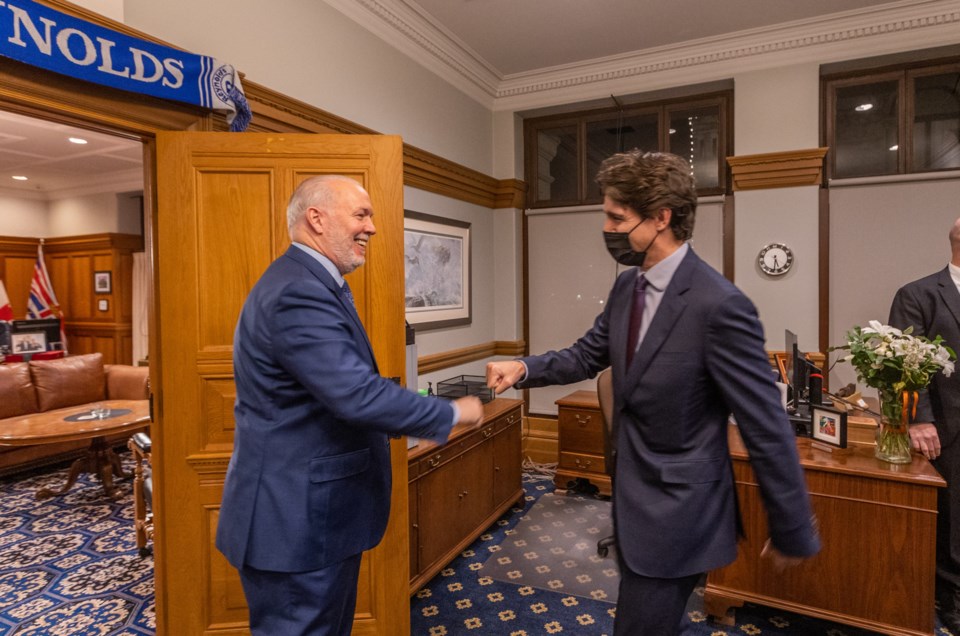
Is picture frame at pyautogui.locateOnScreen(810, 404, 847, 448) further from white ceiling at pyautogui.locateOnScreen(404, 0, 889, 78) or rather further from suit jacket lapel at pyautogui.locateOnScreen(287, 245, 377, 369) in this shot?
white ceiling at pyautogui.locateOnScreen(404, 0, 889, 78)

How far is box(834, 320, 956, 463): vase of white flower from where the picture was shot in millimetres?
2496

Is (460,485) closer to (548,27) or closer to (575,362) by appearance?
(575,362)

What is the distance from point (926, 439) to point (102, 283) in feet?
30.1

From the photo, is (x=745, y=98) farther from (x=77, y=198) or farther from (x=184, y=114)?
(x=77, y=198)

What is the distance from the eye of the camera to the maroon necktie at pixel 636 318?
1524 millimetres

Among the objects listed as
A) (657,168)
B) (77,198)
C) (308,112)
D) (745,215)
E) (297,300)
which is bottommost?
(297,300)

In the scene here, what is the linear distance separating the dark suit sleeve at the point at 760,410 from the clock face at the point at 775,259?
3514 mm

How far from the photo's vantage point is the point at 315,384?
148 centimetres

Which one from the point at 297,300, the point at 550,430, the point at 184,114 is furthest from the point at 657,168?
the point at 550,430

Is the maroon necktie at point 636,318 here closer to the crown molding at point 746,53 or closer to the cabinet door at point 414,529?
the cabinet door at point 414,529

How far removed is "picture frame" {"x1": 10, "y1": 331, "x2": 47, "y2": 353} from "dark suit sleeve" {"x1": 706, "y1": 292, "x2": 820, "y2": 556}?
7.93 metres

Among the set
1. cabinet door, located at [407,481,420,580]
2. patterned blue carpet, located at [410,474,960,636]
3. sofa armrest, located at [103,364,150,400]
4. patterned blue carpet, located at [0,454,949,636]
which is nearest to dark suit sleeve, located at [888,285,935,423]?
patterned blue carpet, located at [410,474,960,636]

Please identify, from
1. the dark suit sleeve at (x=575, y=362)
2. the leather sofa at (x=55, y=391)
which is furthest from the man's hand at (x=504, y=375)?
the leather sofa at (x=55, y=391)

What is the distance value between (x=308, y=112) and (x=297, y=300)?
6.62 ft
